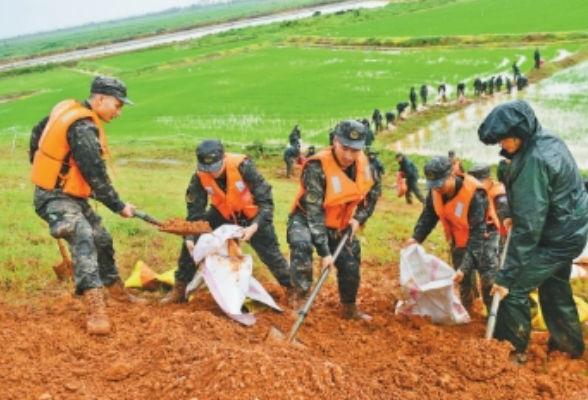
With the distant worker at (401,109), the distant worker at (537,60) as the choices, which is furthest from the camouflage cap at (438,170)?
the distant worker at (537,60)

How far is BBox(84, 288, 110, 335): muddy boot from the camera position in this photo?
14.0 ft

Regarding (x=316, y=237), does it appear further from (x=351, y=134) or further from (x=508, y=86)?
(x=508, y=86)

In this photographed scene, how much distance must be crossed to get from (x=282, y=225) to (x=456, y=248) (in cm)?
368

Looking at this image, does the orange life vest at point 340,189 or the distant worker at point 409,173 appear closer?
the orange life vest at point 340,189

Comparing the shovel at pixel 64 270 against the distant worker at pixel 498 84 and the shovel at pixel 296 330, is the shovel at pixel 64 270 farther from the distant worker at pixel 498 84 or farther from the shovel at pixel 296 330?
the distant worker at pixel 498 84

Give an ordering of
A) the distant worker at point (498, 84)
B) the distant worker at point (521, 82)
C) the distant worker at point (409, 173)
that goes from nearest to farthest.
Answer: the distant worker at point (409, 173), the distant worker at point (521, 82), the distant worker at point (498, 84)

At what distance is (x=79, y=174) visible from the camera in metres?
4.64

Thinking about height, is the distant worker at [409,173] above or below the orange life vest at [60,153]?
below

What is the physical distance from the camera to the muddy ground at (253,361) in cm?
335

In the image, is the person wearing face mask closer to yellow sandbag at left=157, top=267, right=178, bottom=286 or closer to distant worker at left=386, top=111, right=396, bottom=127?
yellow sandbag at left=157, top=267, right=178, bottom=286

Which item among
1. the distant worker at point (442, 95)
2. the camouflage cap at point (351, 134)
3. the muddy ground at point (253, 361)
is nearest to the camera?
the muddy ground at point (253, 361)

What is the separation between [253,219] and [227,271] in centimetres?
53

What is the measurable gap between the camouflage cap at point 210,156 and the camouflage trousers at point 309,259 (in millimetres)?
771

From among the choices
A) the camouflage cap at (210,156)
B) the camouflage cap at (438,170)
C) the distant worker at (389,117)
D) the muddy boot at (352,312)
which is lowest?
the distant worker at (389,117)
